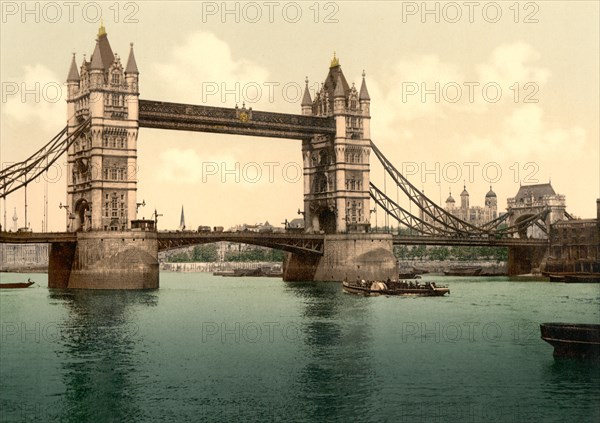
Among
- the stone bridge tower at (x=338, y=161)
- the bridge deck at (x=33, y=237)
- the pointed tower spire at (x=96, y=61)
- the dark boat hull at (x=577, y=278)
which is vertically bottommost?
the dark boat hull at (x=577, y=278)

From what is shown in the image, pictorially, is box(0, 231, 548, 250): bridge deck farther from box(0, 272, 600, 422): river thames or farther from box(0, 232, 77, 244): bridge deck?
box(0, 272, 600, 422): river thames

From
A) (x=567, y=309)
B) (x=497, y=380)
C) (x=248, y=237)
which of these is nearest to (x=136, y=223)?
(x=248, y=237)

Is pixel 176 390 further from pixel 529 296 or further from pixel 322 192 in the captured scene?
pixel 322 192

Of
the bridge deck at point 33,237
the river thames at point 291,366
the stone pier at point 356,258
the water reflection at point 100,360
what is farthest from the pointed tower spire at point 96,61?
the stone pier at point 356,258

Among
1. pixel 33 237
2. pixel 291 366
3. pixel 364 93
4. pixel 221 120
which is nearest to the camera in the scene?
pixel 291 366

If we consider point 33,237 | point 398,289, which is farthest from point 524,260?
point 33,237

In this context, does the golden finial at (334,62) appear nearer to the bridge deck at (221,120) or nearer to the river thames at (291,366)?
the bridge deck at (221,120)

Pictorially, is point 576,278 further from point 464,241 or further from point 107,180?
point 107,180
